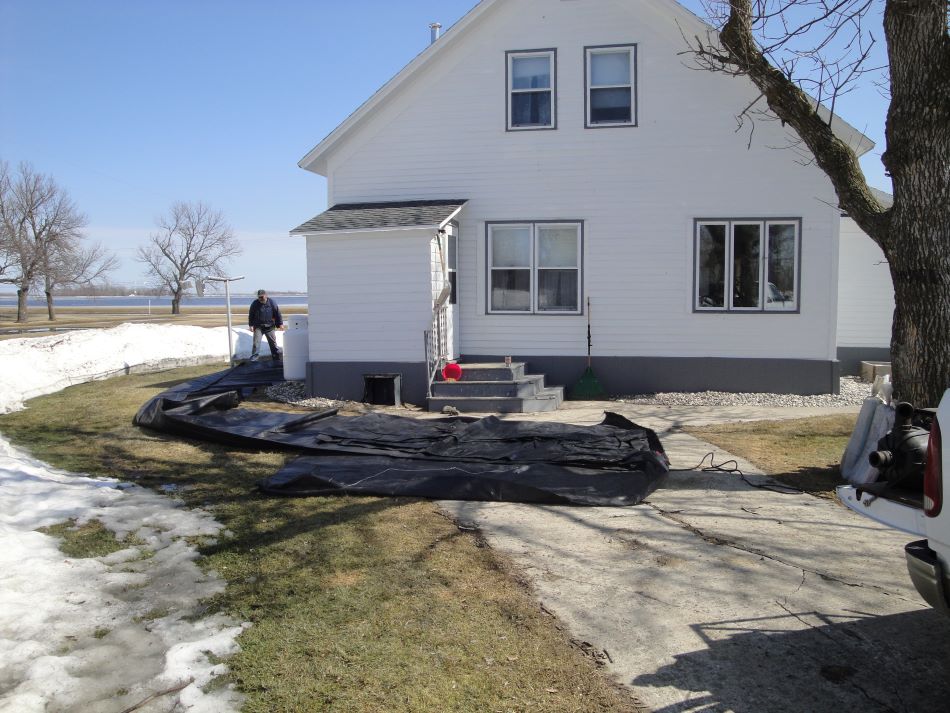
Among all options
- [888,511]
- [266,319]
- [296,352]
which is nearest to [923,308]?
[888,511]

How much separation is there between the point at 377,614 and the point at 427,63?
36.8ft

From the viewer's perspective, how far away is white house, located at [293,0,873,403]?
12.7 metres

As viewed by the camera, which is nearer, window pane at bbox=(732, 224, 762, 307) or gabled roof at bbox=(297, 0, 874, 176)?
gabled roof at bbox=(297, 0, 874, 176)

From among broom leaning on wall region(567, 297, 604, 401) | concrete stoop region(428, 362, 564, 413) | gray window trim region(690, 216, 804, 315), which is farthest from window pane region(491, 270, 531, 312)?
gray window trim region(690, 216, 804, 315)

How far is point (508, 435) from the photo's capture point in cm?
856

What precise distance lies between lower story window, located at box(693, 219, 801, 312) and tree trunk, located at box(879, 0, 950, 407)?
6207 mm

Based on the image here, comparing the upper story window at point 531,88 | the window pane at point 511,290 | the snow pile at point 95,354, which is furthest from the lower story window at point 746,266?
the snow pile at point 95,354

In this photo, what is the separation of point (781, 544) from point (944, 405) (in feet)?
8.25

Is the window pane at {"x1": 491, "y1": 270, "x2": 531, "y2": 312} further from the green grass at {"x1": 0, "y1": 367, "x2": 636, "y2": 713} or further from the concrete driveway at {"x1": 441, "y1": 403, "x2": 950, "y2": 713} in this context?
the green grass at {"x1": 0, "y1": 367, "x2": 636, "y2": 713}

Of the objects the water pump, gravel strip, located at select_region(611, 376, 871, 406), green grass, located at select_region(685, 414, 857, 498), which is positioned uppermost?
the water pump

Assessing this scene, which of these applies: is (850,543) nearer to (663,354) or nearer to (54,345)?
(663,354)

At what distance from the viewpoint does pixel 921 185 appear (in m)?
6.54

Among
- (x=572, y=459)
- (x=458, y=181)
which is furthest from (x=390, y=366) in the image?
(x=572, y=459)

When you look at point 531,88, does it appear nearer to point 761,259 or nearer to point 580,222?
point 580,222
